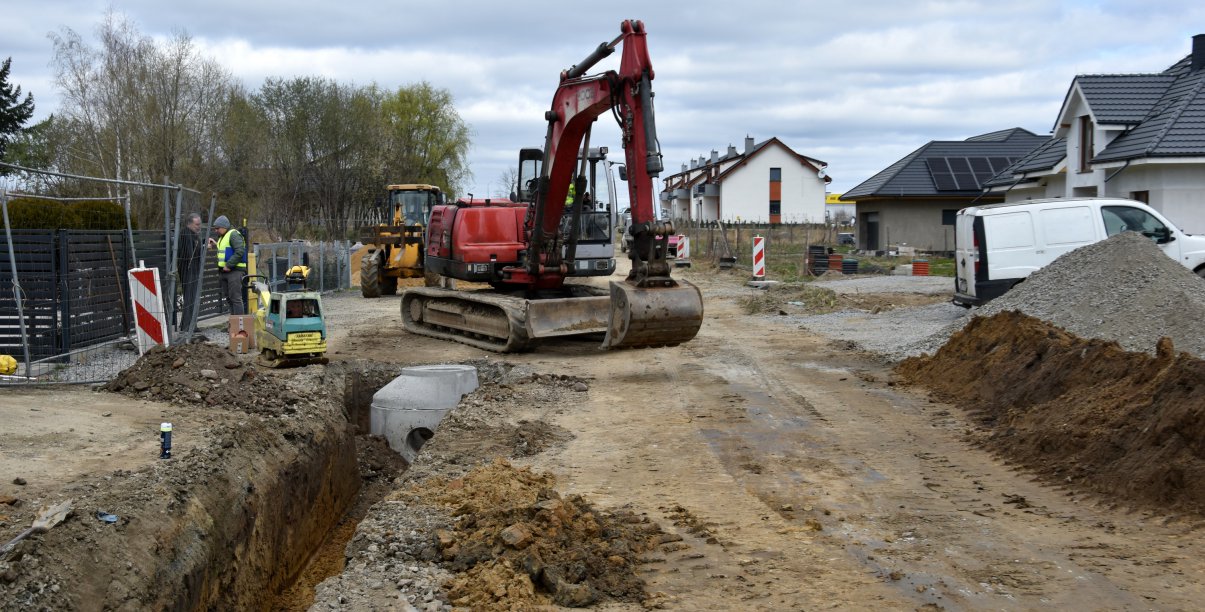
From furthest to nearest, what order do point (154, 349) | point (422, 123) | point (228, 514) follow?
point (422, 123) → point (154, 349) → point (228, 514)

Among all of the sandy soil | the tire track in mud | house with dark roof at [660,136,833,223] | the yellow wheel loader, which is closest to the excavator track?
the sandy soil

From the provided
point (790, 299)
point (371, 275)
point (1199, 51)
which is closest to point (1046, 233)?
point (790, 299)

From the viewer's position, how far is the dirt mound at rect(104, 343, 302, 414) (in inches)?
388

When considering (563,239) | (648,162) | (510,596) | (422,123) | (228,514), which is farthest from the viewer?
(422,123)

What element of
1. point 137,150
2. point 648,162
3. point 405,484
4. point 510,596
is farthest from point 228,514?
point 137,150

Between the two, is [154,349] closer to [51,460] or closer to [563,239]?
[51,460]

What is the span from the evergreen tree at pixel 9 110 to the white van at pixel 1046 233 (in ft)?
121

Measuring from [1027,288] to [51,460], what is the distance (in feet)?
36.9

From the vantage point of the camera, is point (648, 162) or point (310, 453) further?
point (648, 162)

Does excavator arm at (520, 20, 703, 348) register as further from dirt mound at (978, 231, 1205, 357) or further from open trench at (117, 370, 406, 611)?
dirt mound at (978, 231, 1205, 357)

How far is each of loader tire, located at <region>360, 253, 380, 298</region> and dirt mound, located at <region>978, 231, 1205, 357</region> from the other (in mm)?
14500

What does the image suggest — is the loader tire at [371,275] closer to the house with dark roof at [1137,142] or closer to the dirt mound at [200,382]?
the dirt mound at [200,382]

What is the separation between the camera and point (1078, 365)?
927 centimetres

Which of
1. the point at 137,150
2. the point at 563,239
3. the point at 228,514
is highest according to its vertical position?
the point at 137,150
